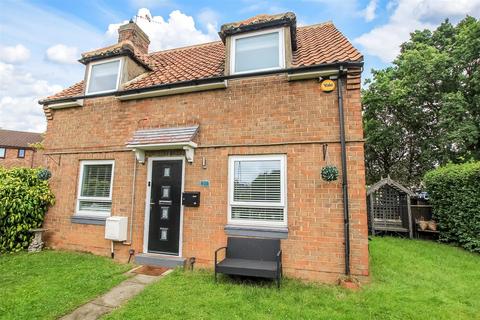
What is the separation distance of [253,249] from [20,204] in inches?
266

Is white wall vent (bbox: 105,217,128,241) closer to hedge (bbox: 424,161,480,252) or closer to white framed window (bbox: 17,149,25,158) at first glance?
hedge (bbox: 424,161,480,252)

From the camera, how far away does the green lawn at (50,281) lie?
3.84 metres

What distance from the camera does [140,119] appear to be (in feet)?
23.0

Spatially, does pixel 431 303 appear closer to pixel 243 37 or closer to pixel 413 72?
pixel 243 37

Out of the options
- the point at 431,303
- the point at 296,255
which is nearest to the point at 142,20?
the point at 296,255

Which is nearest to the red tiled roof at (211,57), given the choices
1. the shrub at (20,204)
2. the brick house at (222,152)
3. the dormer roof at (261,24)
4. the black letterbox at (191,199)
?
the brick house at (222,152)

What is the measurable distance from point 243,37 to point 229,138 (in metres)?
2.77

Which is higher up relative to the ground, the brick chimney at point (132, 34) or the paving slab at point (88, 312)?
the brick chimney at point (132, 34)

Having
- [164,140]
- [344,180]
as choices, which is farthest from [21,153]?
[344,180]

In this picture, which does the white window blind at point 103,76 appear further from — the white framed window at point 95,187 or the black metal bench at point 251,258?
the black metal bench at point 251,258

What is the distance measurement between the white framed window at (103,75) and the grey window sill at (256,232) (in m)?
5.62

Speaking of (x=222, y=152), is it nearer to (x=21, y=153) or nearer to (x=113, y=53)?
(x=113, y=53)

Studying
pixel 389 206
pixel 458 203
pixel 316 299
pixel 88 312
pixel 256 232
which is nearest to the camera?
pixel 88 312

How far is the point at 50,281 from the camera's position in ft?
16.0
